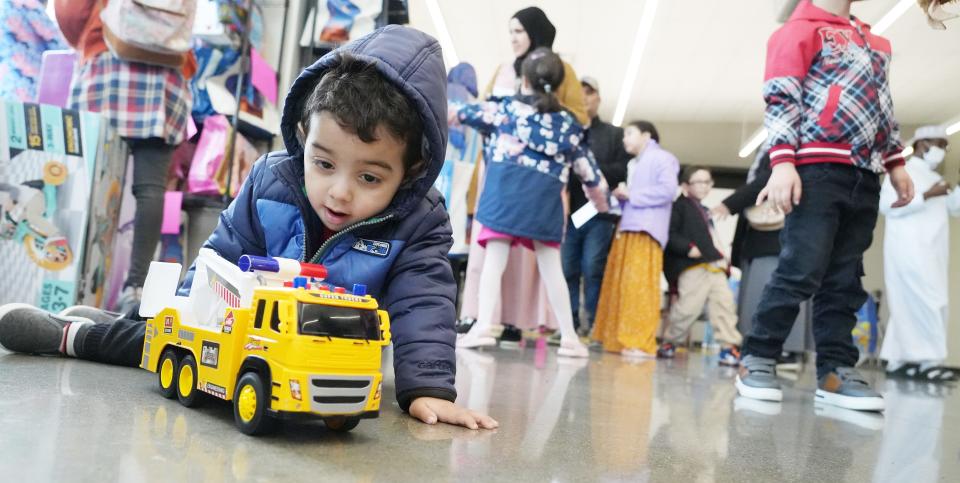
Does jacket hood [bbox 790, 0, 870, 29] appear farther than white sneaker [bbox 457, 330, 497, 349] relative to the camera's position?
No

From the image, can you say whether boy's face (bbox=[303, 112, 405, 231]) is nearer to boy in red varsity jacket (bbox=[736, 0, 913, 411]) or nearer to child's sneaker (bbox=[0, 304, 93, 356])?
child's sneaker (bbox=[0, 304, 93, 356])

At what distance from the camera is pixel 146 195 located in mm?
2488

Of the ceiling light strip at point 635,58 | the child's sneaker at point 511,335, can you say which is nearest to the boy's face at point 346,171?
the child's sneaker at point 511,335

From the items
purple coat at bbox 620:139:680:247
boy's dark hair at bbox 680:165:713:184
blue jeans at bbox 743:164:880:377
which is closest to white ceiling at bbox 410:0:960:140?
boy's dark hair at bbox 680:165:713:184

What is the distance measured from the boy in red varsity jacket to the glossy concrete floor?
0.31 metres

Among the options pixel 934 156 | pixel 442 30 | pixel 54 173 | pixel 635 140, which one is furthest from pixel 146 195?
pixel 442 30

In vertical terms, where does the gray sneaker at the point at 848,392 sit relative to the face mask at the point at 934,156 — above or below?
below

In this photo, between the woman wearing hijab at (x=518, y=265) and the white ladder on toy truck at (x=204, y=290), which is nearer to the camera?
the white ladder on toy truck at (x=204, y=290)

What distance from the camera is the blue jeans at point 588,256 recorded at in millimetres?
4168

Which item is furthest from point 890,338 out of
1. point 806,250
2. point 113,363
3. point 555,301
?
point 113,363

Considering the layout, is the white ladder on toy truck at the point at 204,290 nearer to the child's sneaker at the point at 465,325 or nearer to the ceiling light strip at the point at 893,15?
the child's sneaker at the point at 465,325

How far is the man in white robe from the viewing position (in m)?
4.30

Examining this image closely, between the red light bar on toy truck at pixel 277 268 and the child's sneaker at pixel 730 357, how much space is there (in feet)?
10.8

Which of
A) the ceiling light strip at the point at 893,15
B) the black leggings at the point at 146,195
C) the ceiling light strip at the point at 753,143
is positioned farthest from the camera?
the ceiling light strip at the point at 753,143
